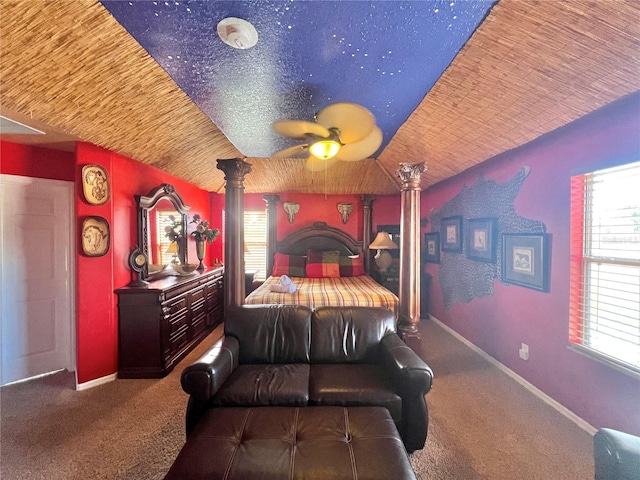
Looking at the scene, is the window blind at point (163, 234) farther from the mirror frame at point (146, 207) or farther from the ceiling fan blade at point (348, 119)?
the ceiling fan blade at point (348, 119)

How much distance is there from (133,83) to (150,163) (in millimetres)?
1280

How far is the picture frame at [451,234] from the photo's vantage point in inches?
146

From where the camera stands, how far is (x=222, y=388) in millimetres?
1745

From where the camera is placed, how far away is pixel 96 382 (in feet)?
8.39

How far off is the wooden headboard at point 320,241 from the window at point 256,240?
49 centimetres

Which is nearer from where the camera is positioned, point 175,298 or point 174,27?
point 174,27

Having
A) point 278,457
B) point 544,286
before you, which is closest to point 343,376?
point 278,457

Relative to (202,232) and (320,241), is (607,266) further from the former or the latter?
(202,232)

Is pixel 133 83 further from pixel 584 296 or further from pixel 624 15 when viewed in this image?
pixel 584 296

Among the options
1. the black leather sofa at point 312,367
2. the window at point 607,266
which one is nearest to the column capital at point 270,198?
the black leather sofa at point 312,367

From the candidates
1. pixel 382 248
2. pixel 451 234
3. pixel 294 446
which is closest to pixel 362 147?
pixel 294 446

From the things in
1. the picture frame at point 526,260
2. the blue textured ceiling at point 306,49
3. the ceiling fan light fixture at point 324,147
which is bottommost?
the picture frame at point 526,260

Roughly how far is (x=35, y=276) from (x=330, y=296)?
3189 mm

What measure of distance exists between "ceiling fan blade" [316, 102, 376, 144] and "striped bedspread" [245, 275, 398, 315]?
1.78 metres
